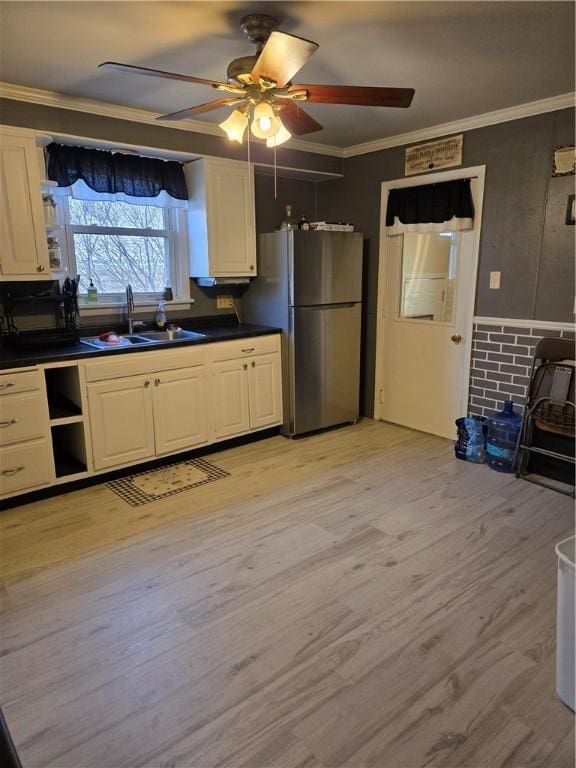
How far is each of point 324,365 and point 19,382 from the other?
2.23 metres

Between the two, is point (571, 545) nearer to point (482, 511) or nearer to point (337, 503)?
point (482, 511)

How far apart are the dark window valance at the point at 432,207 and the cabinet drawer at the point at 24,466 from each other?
10.1 feet

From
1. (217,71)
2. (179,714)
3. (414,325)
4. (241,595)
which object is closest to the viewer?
(179,714)

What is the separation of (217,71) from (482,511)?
2.83m

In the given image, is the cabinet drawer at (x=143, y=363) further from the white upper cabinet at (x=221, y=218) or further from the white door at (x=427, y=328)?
the white door at (x=427, y=328)

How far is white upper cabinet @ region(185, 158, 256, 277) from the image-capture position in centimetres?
372

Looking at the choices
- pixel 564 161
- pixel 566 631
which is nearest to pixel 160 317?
pixel 564 161

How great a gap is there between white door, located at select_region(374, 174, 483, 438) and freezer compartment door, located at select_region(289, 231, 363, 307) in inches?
14.7

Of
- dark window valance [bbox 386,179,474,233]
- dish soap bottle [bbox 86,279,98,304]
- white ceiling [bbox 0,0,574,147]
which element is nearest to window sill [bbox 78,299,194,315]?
dish soap bottle [bbox 86,279,98,304]

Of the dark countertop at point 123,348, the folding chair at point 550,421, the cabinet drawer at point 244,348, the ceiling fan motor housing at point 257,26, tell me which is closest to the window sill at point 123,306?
the dark countertop at point 123,348

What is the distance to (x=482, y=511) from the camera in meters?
2.89

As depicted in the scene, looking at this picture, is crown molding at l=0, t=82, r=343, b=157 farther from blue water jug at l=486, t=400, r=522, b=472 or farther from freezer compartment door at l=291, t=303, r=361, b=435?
blue water jug at l=486, t=400, r=522, b=472

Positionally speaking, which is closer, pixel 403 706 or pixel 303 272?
pixel 403 706

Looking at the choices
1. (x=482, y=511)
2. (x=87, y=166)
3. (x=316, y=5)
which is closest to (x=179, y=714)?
(x=482, y=511)
